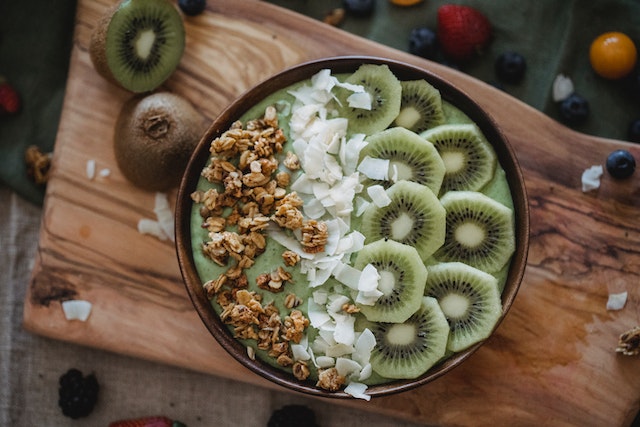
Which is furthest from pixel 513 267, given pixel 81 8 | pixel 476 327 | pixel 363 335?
pixel 81 8

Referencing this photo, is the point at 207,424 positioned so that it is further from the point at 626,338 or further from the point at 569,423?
the point at 626,338

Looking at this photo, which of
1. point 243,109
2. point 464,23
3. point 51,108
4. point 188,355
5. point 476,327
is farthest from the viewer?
point 51,108

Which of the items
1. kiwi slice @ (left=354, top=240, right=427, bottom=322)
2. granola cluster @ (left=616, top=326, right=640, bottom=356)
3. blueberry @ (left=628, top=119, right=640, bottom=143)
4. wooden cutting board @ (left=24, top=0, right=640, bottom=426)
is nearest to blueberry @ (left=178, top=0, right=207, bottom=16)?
wooden cutting board @ (left=24, top=0, right=640, bottom=426)

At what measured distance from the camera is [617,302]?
249cm

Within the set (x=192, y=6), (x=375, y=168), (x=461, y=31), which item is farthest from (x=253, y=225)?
(x=461, y=31)

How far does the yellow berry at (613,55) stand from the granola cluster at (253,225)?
136 centimetres

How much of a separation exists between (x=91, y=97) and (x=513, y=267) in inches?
66.1

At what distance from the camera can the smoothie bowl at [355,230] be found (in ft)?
7.20

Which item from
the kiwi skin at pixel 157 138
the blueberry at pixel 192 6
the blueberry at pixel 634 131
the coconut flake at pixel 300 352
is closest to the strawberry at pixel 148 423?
the coconut flake at pixel 300 352

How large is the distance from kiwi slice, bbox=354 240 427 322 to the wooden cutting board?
0.47 meters

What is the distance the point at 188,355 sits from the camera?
8.46ft

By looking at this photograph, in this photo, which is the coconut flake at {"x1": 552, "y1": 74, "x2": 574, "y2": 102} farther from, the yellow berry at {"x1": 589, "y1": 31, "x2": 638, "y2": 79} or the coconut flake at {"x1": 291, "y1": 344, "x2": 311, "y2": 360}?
the coconut flake at {"x1": 291, "y1": 344, "x2": 311, "y2": 360}

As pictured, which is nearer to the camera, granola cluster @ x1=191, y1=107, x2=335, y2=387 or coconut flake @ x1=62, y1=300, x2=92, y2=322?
granola cluster @ x1=191, y1=107, x2=335, y2=387

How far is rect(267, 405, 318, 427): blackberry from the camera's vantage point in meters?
2.65
